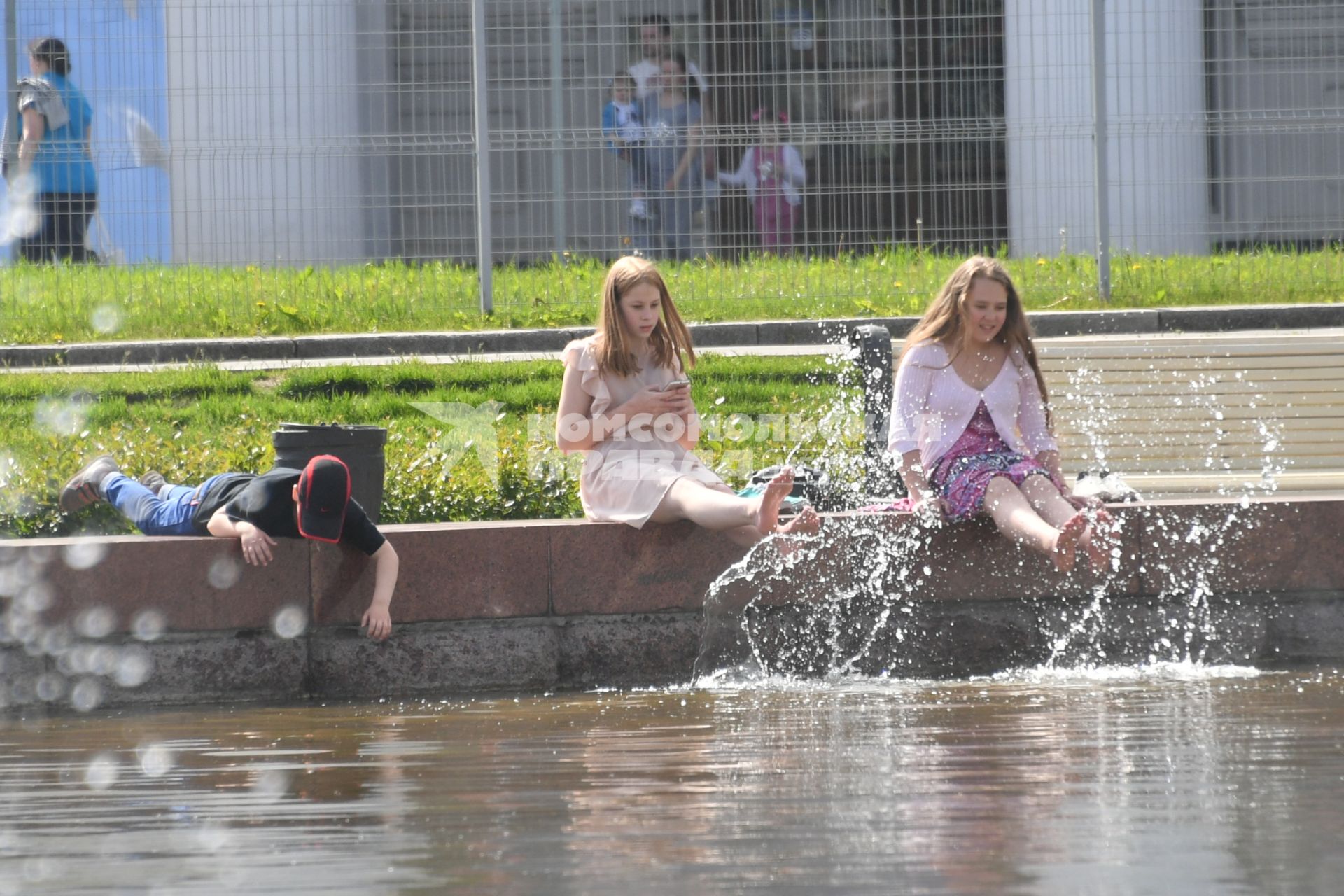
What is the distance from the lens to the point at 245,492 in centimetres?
626

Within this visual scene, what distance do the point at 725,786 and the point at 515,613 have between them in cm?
198

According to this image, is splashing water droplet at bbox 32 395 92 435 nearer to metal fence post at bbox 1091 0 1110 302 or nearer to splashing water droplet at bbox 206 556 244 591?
splashing water droplet at bbox 206 556 244 591

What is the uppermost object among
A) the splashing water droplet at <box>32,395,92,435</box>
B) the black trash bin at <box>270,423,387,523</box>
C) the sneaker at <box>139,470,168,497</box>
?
the splashing water droplet at <box>32,395,92,435</box>

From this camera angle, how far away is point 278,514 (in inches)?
245

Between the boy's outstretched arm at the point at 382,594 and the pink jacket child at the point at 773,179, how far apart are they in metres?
5.87

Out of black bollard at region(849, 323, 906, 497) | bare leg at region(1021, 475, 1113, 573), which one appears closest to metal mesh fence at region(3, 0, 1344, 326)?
black bollard at region(849, 323, 906, 497)

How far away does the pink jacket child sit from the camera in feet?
38.1

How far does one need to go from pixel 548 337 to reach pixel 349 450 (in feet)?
14.4

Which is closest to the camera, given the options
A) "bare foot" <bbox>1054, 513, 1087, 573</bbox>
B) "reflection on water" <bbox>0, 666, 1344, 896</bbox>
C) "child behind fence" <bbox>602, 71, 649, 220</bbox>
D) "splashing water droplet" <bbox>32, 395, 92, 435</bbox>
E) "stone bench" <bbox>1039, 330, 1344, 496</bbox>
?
"reflection on water" <bbox>0, 666, 1344, 896</bbox>

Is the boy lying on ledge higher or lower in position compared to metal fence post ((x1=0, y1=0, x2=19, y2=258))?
lower

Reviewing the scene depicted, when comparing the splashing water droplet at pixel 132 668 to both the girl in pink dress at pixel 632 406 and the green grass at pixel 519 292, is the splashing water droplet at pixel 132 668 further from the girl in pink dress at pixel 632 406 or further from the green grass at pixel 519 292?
the green grass at pixel 519 292

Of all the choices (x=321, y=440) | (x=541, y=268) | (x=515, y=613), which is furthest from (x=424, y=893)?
(x=541, y=268)

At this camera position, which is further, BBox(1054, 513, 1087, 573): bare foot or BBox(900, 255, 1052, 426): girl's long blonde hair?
BBox(900, 255, 1052, 426): girl's long blonde hair

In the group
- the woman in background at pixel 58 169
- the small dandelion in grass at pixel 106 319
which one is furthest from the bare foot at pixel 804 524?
the woman in background at pixel 58 169
